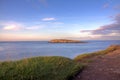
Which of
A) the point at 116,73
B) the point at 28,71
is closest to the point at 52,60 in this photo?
the point at 28,71

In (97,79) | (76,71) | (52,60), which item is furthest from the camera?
(52,60)

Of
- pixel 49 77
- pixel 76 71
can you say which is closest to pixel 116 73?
pixel 76 71

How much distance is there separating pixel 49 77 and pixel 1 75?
50.3 inches

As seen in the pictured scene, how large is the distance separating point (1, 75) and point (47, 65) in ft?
5.42

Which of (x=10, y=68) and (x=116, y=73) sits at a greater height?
(x=10, y=68)

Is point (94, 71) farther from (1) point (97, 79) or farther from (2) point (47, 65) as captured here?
(2) point (47, 65)

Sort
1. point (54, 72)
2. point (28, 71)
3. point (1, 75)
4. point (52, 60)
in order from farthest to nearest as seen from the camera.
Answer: point (52, 60), point (54, 72), point (28, 71), point (1, 75)

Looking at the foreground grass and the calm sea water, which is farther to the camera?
the calm sea water

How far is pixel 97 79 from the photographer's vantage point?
5.90 m

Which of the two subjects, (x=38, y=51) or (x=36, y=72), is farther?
(x=38, y=51)

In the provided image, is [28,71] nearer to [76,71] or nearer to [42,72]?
[42,72]

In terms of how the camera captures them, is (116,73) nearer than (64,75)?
No

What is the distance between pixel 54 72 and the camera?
549 cm

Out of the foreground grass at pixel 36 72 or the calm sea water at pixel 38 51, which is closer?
the foreground grass at pixel 36 72
